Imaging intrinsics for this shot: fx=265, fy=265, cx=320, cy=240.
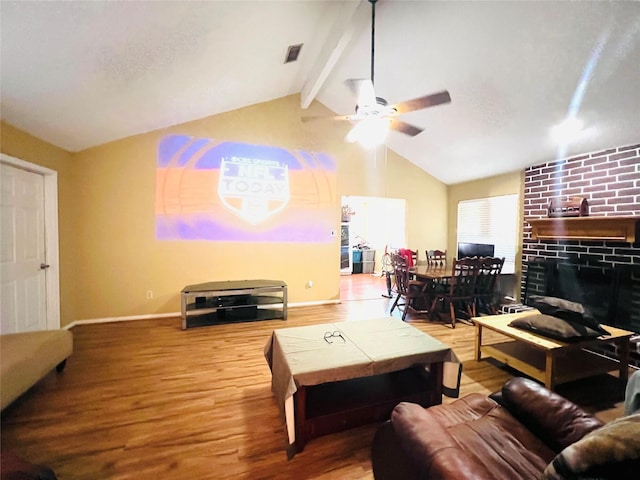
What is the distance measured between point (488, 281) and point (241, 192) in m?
4.13

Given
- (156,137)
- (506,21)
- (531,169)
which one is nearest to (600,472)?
(506,21)

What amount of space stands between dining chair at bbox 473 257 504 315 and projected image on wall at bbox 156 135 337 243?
2.45 metres

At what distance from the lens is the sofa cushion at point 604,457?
65 centimetres

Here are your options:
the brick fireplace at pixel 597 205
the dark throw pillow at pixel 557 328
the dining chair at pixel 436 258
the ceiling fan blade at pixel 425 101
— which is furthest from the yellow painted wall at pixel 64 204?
the brick fireplace at pixel 597 205

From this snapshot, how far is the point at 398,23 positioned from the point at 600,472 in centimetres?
355

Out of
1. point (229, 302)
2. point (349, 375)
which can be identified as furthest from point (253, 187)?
point (349, 375)

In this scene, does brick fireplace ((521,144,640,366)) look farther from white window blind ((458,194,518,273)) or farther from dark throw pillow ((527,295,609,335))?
dark throw pillow ((527,295,609,335))

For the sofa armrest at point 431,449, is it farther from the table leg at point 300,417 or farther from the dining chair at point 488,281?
the dining chair at point 488,281

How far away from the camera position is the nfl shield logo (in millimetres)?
4281

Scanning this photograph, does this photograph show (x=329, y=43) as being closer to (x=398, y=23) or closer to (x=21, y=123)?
(x=398, y=23)

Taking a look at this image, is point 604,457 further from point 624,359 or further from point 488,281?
point 488,281

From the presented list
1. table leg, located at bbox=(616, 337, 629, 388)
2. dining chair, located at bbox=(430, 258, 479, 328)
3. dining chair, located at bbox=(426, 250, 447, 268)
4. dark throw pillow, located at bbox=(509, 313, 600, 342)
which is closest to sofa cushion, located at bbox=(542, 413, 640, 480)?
dark throw pillow, located at bbox=(509, 313, 600, 342)

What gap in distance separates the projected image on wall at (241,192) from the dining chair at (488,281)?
245 centimetres

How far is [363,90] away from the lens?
2230 millimetres
